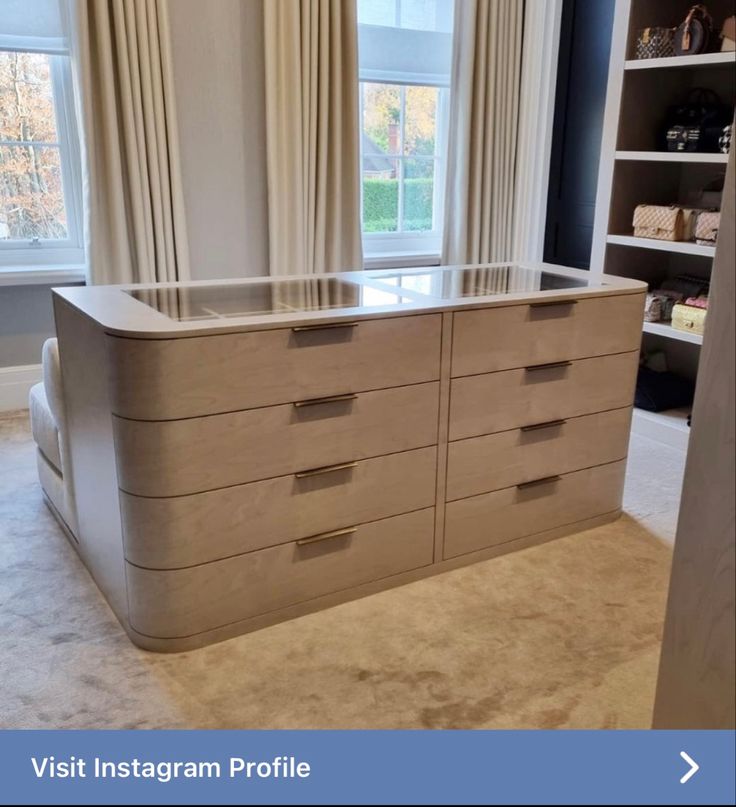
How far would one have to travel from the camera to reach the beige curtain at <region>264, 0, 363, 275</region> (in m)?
3.37

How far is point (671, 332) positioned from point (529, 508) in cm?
135

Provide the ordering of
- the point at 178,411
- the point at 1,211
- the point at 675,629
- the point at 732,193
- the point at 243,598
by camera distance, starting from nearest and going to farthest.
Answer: the point at 732,193 < the point at 675,629 < the point at 178,411 < the point at 243,598 < the point at 1,211

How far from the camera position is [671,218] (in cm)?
306

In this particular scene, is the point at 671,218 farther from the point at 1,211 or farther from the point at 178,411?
the point at 1,211

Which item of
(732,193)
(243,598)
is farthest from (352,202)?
(732,193)

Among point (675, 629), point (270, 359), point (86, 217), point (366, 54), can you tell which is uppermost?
point (366, 54)

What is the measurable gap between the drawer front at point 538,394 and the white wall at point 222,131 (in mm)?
2027

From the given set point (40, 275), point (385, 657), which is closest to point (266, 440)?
point (385, 657)

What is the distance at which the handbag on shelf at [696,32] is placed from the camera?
288cm

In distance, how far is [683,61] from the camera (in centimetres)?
288

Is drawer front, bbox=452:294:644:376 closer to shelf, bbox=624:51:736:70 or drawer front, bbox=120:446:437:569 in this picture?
drawer front, bbox=120:446:437:569

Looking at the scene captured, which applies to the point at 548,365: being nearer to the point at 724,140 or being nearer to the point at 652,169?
the point at 724,140

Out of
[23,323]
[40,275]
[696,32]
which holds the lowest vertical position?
[23,323]

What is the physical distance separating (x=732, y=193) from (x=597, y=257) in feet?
8.70
